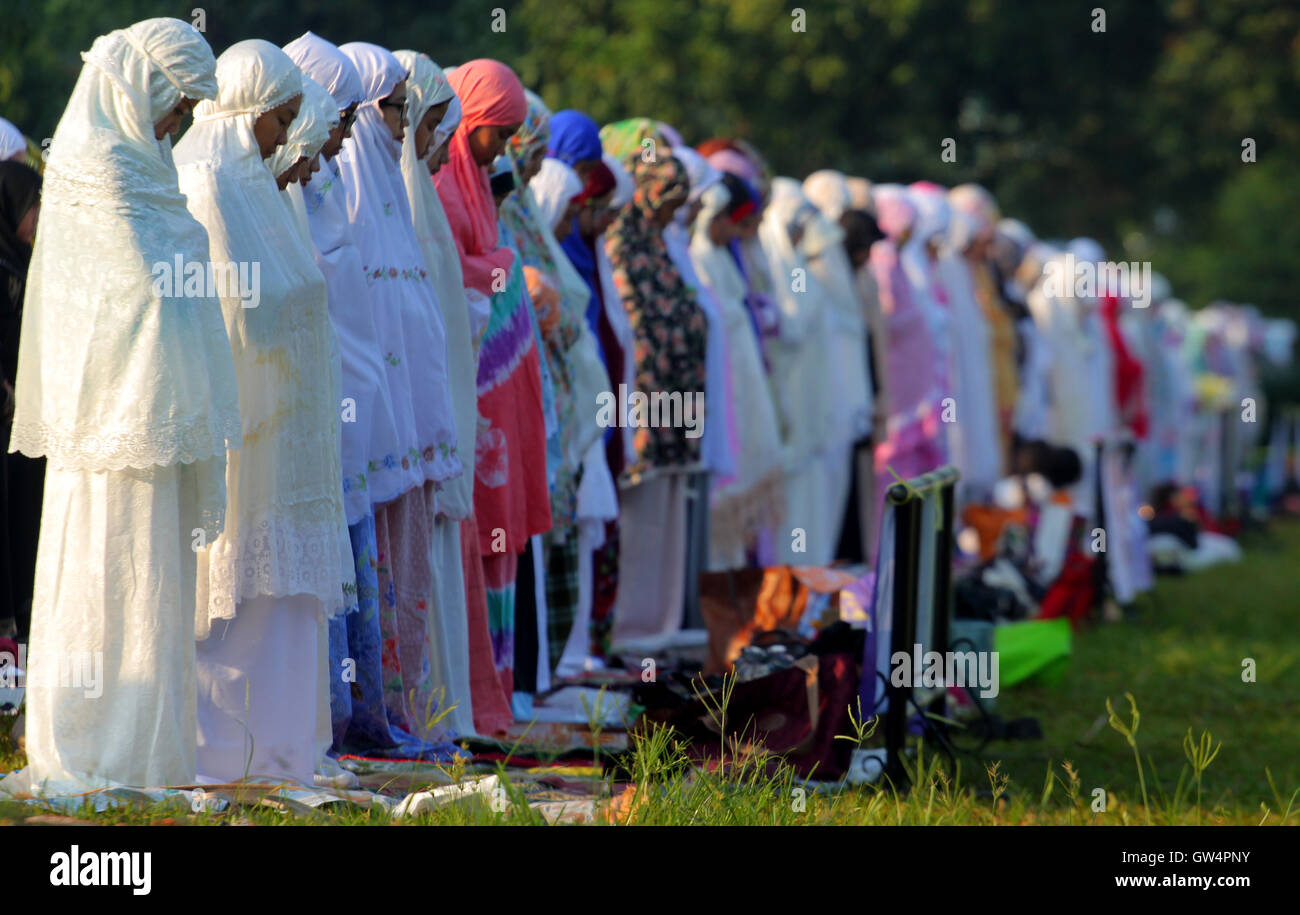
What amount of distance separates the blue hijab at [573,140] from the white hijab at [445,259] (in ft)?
5.06

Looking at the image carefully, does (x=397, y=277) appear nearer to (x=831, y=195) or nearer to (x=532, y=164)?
(x=532, y=164)

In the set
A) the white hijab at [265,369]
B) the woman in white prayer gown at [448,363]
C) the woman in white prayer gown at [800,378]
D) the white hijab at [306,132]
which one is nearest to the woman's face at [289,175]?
the white hijab at [306,132]

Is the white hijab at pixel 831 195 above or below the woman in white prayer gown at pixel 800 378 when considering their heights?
above

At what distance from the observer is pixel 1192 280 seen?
1144 inches

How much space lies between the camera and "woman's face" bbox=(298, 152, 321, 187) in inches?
199

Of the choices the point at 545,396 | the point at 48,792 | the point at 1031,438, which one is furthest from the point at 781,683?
the point at 1031,438

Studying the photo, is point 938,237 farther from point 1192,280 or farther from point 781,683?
point 1192,280

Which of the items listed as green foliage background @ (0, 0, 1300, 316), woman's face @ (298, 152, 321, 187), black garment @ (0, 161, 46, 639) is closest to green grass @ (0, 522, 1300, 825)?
black garment @ (0, 161, 46, 639)

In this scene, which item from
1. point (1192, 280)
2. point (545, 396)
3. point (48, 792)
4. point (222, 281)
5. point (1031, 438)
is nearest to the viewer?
point (48, 792)

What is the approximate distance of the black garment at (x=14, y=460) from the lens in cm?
568

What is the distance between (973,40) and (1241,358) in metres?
4.34

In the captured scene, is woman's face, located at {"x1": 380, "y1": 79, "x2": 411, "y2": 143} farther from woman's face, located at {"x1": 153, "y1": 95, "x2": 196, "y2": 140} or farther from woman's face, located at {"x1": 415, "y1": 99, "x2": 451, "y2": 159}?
woman's face, located at {"x1": 153, "y1": 95, "x2": 196, "y2": 140}

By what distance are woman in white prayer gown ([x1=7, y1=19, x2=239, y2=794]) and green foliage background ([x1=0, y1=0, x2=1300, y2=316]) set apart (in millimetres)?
7885

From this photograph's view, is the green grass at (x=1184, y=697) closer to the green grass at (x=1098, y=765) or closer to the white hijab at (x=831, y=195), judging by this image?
the green grass at (x=1098, y=765)
